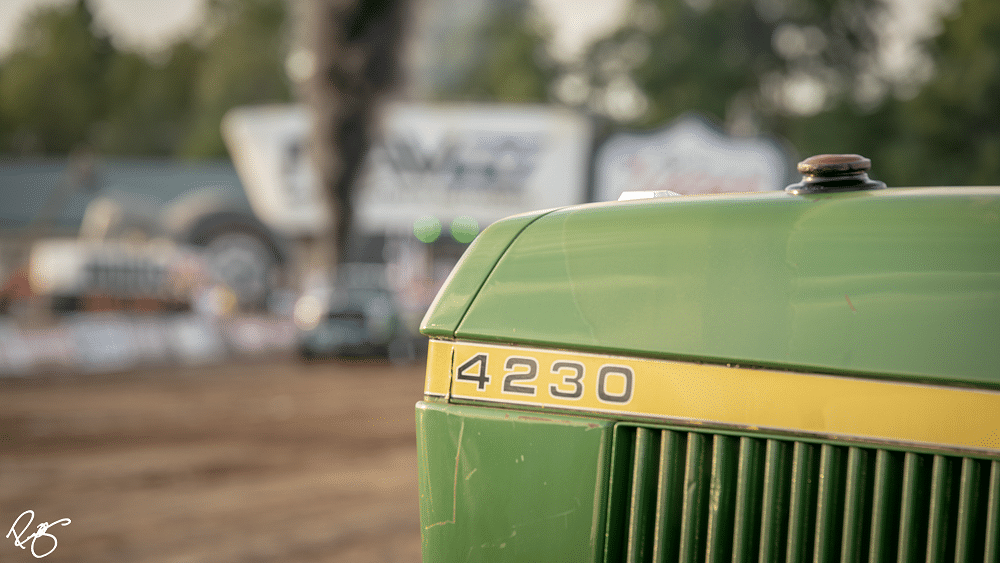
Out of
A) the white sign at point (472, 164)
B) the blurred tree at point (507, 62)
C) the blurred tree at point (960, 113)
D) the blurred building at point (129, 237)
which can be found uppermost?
the blurred tree at point (507, 62)

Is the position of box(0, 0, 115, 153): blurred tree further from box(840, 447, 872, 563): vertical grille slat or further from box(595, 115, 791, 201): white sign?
box(840, 447, 872, 563): vertical grille slat

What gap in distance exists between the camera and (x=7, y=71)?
219 ft

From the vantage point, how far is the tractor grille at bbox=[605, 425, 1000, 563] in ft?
4.95

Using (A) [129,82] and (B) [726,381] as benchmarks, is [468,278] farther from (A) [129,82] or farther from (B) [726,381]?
(A) [129,82]

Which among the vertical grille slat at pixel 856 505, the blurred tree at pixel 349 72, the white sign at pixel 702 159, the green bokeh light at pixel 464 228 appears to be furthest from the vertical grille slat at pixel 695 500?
the green bokeh light at pixel 464 228

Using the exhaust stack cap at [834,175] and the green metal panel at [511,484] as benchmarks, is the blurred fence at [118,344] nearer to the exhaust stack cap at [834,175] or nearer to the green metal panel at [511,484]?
the green metal panel at [511,484]

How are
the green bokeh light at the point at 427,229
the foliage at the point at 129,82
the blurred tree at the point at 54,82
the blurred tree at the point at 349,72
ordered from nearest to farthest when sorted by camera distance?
1. the blurred tree at the point at 349,72
2. the green bokeh light at the point at 427,229
3. the foliage at the point at 129,82
4. the blurred tree at the point at 54,82

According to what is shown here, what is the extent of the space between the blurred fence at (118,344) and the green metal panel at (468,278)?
1382 cm

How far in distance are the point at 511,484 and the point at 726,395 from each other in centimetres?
44

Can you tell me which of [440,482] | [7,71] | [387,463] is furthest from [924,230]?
[7,71]

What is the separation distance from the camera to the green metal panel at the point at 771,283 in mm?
1532

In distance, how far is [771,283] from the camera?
5.45 ft

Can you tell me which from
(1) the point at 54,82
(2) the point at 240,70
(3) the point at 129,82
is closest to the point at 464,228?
(2) the point at 240,70

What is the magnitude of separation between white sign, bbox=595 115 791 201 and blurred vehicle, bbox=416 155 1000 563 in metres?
28.7
